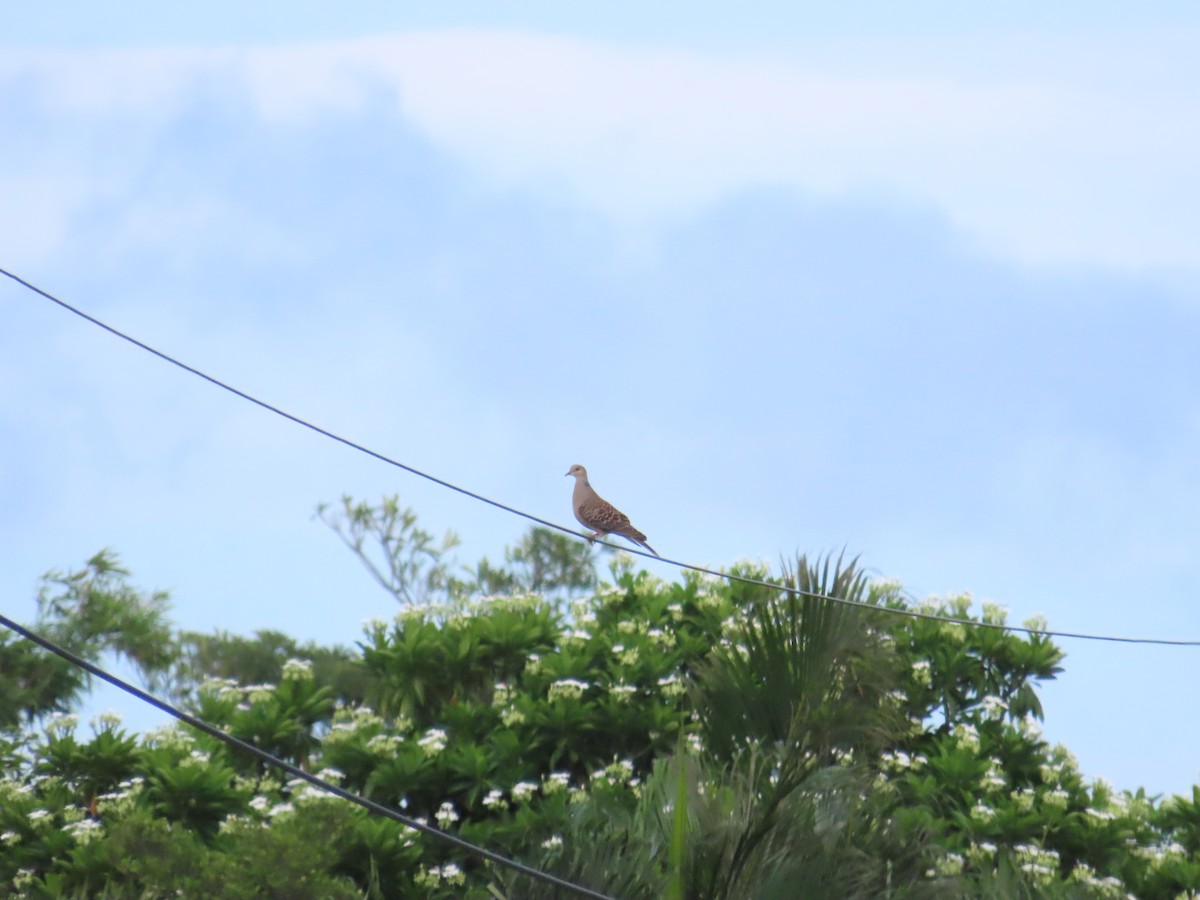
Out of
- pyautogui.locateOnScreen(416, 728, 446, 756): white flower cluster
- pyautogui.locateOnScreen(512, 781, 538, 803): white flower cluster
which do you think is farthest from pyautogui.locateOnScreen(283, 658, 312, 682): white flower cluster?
pyautogui.locateOnScreen(512, 781, 538, 803): white flower cluster

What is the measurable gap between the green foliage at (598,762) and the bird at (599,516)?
34.9 inches

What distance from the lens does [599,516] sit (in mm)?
8641

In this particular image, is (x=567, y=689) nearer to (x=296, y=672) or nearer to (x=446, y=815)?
(x=446, y=815)

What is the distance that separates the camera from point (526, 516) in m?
5.67

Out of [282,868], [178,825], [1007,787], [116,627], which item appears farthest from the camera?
[116,627]

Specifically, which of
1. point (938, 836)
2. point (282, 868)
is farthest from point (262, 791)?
point (938, 836)

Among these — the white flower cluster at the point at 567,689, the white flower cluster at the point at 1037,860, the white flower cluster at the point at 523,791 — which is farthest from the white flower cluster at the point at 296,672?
the white flower cluster at the point at 1037,860

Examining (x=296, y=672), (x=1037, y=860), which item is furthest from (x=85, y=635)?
(x=1037, y=860)

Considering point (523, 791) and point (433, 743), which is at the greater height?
point (433, 743)

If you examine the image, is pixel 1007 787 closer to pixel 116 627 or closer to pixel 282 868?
pixel 282 868

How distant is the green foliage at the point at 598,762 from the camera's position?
6.77 meters

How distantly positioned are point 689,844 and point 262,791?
16.8ft

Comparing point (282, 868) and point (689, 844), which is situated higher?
point (689, 844)

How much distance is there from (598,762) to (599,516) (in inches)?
79.6
